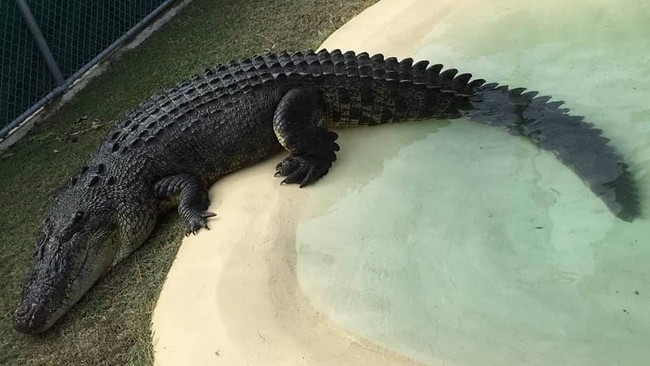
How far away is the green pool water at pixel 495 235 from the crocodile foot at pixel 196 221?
→ 647mm

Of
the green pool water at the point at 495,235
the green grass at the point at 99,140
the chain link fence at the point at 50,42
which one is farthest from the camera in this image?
the chain link fence at the point at 50,42

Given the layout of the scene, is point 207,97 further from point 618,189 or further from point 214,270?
point 618,189

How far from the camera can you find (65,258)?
3.96 metres

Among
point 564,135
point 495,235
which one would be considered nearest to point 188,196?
point 495,235

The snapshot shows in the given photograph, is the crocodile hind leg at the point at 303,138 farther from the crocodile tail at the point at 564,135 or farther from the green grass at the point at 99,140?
the crocodile tail at the point at 564,135

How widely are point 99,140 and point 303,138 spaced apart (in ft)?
6.66

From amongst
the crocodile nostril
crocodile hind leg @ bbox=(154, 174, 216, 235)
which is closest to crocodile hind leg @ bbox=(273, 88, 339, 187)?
crocodile hind leg @ bbox=(154, 174, 216, 235)

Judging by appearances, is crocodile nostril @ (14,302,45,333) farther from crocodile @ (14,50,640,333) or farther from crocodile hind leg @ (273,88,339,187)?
crocodile hind leg @ (273,88,339,187)

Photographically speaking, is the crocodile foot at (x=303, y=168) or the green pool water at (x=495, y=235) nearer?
the green pool water at (x=495, y=235)

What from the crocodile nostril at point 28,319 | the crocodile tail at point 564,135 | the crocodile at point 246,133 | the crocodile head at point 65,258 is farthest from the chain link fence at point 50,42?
the crocodile tail at point 564,135

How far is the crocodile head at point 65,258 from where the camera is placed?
3.80m

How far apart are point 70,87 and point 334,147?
3.21 meters

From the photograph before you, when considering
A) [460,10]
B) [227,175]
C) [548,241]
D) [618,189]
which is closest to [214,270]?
[227,175]

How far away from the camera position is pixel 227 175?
15.0ft
